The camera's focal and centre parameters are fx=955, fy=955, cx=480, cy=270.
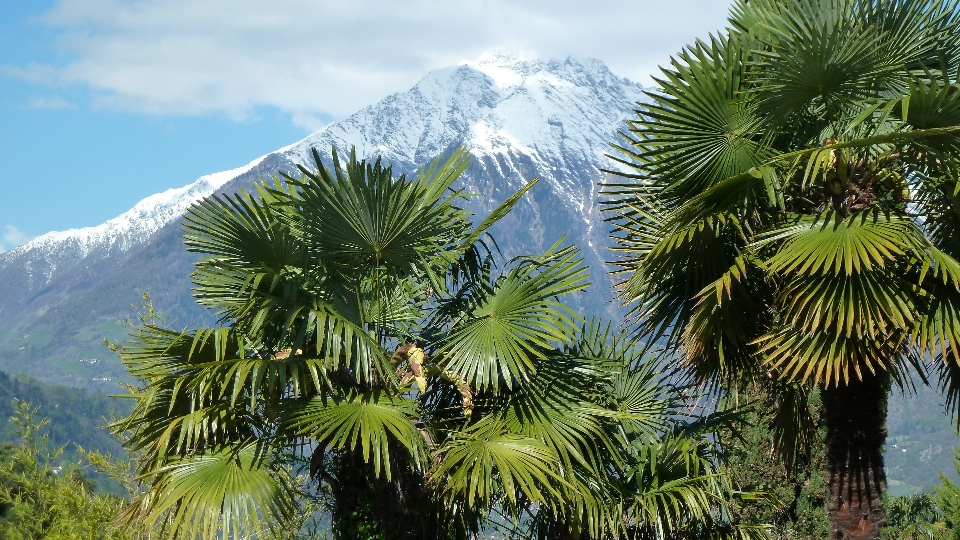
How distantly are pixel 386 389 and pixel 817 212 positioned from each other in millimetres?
3384

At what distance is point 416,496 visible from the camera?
24.3ft

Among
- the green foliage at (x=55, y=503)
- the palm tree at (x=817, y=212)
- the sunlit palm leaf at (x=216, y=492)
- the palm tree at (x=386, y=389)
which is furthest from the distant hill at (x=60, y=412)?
the palm tree at (x=817, y=212)

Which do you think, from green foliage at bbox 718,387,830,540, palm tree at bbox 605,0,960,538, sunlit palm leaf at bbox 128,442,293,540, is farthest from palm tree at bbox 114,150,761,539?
green foliage at bbox 718,387,830,540

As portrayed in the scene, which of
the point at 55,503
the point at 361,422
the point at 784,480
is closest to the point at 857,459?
the point at 361,422

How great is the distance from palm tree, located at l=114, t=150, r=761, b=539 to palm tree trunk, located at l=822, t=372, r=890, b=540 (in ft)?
3.05

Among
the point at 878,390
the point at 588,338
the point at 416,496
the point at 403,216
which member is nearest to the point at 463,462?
the point at 416,496

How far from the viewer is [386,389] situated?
7027 millimetres

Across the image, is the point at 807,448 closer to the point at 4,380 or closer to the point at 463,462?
the point at 463,462

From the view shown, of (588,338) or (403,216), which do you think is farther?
(588,338)

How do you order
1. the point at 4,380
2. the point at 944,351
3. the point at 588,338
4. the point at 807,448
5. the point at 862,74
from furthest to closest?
the point at 4,380
the point at 588,338
the point at 807,448
the point at 862,74
the point at 944,351

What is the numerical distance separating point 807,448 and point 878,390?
125 cm

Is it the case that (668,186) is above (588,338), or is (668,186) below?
above

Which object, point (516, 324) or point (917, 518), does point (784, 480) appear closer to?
point (516, 324)

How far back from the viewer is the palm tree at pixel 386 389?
6.51 metres
